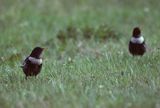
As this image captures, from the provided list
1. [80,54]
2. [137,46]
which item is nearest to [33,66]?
[137,46]

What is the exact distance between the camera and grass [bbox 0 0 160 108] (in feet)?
23.9

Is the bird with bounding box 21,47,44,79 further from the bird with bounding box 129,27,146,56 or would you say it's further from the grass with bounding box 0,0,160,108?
the bird with bounding box 129,27,146,56

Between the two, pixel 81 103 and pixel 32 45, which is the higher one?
pixel 81 103

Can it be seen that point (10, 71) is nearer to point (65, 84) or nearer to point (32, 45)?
point (65, 84)

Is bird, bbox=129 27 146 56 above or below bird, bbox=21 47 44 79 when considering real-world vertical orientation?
below

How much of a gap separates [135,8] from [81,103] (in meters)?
10.7

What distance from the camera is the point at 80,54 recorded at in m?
11.8

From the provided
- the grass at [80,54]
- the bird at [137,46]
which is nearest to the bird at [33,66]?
the grass at [80,54]

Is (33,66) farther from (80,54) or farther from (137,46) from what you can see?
(80,54)

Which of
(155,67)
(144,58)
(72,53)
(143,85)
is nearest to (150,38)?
(72,53)

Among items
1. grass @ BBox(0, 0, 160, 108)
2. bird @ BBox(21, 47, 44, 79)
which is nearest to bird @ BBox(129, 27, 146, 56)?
grass @ BBox(0, 0, 160, 108)

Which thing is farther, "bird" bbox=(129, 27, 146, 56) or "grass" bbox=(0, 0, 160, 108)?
"bird" bbox=(129, 27, 146, 56)

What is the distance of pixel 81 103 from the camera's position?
22.6 ft

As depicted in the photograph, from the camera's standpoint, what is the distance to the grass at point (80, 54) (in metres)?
7.27
